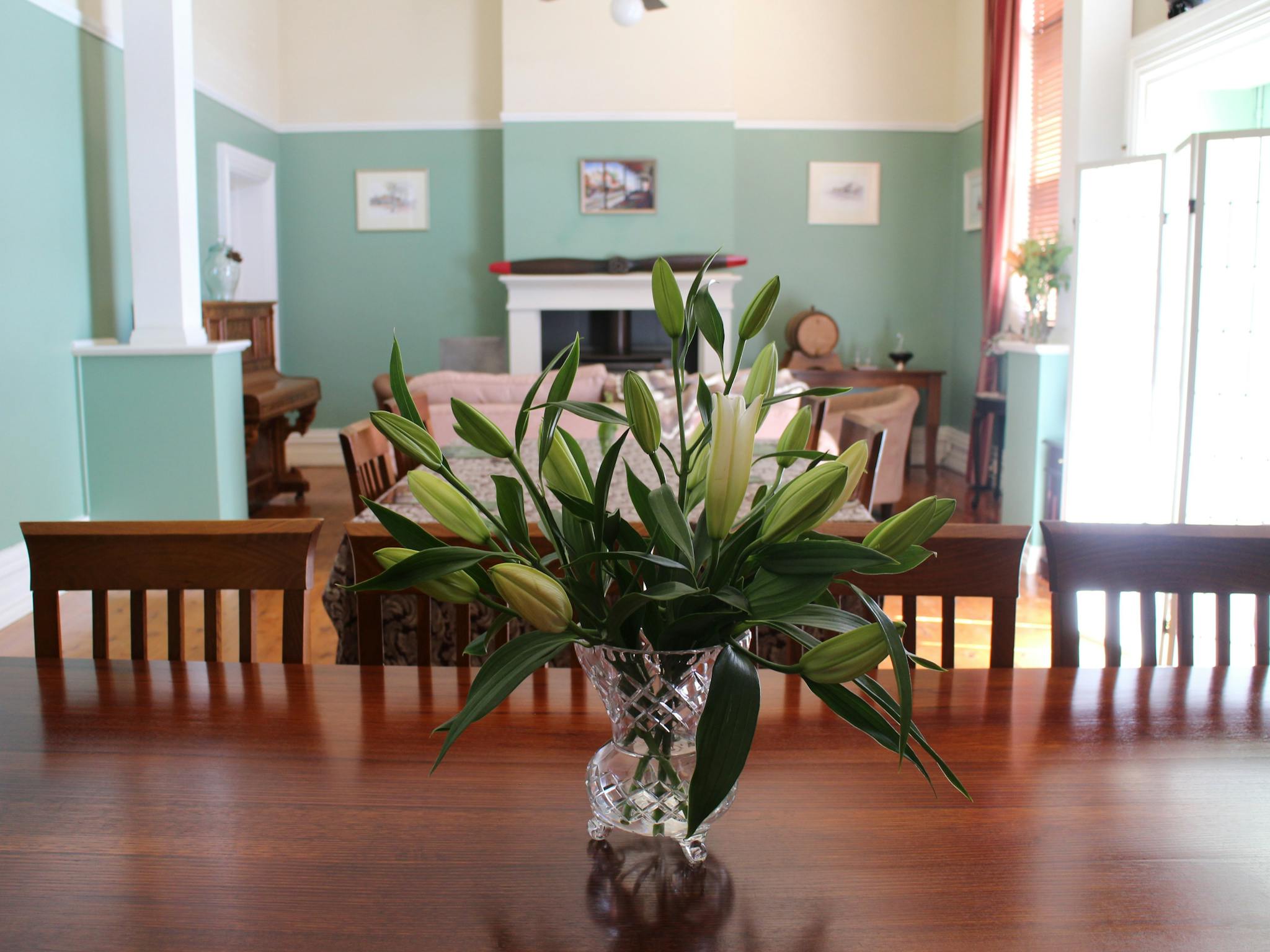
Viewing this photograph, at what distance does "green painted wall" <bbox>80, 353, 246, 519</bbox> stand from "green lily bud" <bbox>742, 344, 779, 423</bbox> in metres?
4.18

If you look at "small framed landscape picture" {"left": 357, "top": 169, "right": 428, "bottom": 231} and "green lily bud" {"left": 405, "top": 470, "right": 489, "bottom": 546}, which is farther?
"small framed landscape picture" {"left": 357, "top": 169, "right": 428, "bottom": 231}

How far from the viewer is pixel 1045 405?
4.75 meters

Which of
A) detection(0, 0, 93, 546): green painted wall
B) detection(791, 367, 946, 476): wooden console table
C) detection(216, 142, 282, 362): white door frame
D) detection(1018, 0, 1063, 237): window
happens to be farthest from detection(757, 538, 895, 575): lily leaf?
detection(791, 367, 946, 476): wooden console table

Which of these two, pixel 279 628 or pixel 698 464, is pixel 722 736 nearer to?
pixel 698 464

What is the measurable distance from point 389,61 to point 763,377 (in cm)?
775

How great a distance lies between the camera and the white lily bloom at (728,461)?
0.67 metres

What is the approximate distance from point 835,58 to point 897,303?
6.07ft

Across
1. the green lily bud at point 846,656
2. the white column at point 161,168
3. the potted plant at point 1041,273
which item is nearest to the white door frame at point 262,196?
the white column at point 161,168

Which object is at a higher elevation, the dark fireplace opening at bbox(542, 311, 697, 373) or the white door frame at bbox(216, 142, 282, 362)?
the white door frame at bbox(216, 142, 282, 362)

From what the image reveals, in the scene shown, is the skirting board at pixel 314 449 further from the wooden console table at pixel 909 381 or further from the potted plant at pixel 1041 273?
the potted plant at pixel 1041 273

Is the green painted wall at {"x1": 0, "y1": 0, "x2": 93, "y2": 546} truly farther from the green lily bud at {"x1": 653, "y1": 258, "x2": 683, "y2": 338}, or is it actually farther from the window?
the window

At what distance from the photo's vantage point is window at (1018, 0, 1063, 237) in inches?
242

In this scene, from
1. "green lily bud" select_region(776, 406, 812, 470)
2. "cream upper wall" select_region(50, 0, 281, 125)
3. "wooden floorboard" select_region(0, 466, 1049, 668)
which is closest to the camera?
"green lily bud" select_region(776, 406, 812, 470)

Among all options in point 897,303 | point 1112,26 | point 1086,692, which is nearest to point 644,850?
point 1086,692
